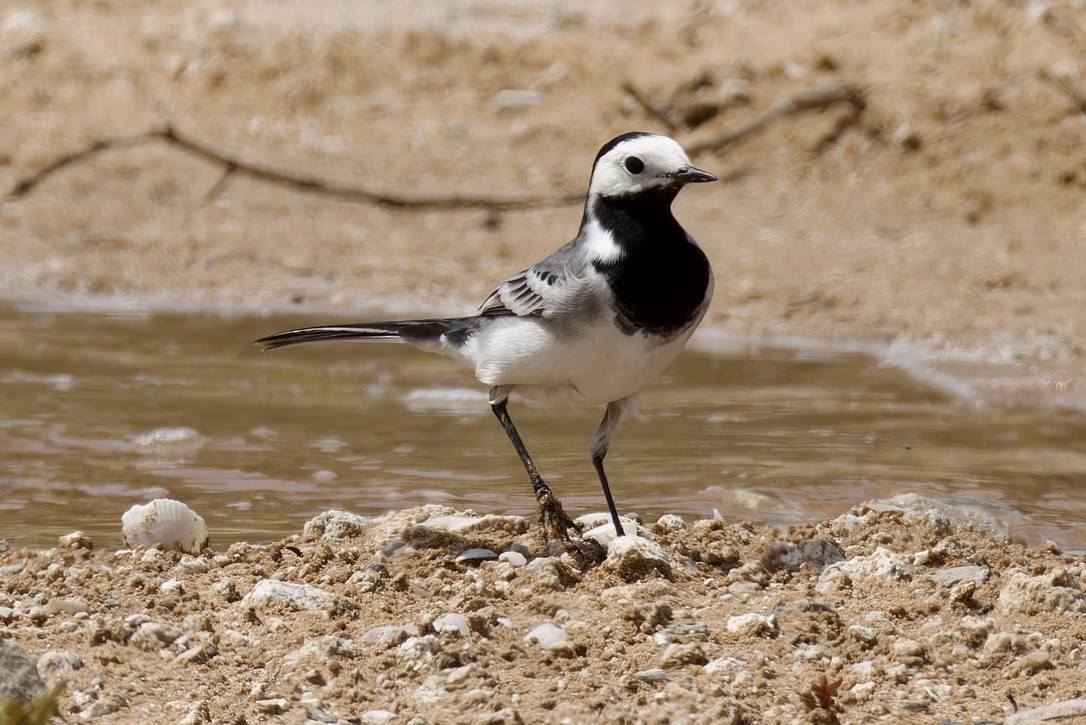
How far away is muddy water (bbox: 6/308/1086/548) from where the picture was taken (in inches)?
221

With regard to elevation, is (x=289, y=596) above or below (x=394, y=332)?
below

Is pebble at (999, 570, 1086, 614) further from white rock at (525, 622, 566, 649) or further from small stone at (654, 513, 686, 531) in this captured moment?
white rock at (525, 622, 566, 649)

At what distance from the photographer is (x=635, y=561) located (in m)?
4.44

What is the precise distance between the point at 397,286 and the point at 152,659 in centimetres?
567

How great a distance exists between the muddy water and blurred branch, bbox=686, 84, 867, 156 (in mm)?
3370

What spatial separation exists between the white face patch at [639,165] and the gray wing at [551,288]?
224 millimetres

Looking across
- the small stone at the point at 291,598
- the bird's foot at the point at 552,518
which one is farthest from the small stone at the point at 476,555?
the small stone at the point at 291,598

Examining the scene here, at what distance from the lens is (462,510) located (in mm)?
5418

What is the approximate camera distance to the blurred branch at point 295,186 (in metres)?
10.7

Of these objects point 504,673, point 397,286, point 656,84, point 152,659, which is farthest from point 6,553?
point 656,84

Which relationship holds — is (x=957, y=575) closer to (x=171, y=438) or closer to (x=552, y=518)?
(x=552, y=518)

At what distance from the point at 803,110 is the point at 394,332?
21.4ft

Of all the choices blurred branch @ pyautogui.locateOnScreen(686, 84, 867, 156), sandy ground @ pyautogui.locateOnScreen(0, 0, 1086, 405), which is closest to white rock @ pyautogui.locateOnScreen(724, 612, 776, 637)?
sandy ground @ pyautogui.locateOnScreen(0, 0, 1086, 405)

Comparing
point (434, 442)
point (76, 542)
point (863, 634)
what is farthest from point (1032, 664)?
point (434, 442)
